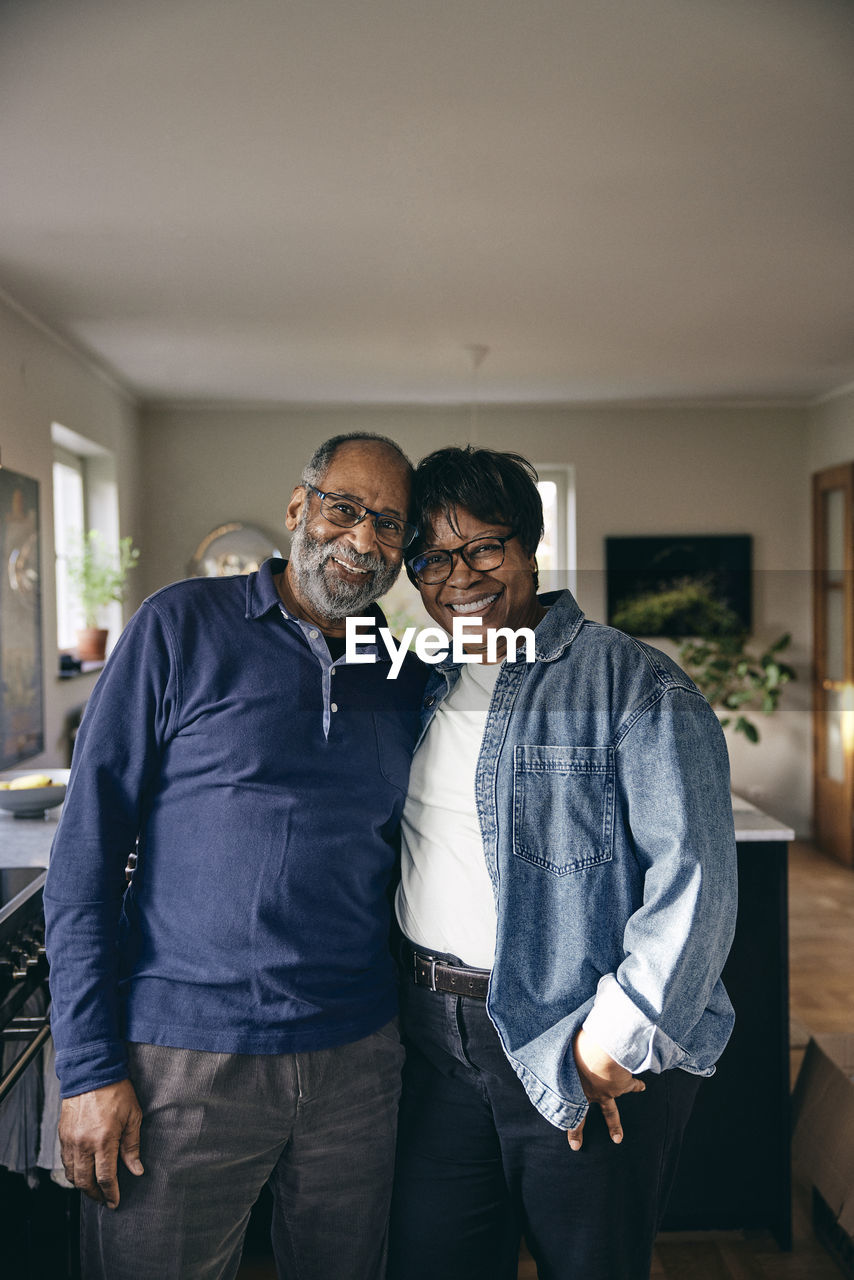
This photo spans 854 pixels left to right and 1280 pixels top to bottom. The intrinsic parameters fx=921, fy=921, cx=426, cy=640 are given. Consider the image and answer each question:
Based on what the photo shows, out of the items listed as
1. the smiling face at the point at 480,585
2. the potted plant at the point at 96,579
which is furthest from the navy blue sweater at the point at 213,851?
the potted plant at the point at 96,579

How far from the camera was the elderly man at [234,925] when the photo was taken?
2.39ft

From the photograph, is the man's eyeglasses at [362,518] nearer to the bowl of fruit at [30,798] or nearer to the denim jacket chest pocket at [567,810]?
the denim jacket chest pocket at [567,810]

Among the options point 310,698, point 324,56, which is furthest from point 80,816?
point 324,56

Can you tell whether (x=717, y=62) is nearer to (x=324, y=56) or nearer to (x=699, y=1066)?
(x=324, y=56)

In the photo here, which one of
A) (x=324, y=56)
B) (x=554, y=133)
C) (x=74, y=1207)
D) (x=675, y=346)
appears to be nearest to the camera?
(x=74, y=1207)

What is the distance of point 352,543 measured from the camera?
80 centimetres

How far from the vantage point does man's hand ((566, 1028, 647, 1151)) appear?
692 mm

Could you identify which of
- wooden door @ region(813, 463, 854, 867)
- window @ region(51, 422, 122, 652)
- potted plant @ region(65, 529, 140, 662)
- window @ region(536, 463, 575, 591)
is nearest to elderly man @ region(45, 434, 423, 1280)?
window @ region(536, 463, 575, 591)

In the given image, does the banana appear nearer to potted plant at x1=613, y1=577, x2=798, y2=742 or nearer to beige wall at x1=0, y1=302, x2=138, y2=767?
beige wall at x1=0, y1=302, x2=138, y2=767

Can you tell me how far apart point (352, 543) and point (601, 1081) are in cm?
47

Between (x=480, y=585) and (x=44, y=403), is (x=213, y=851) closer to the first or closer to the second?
(x=480, y=585)

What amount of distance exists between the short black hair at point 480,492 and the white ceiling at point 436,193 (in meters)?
0.45

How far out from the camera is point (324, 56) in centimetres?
121

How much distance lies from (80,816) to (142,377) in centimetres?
168
